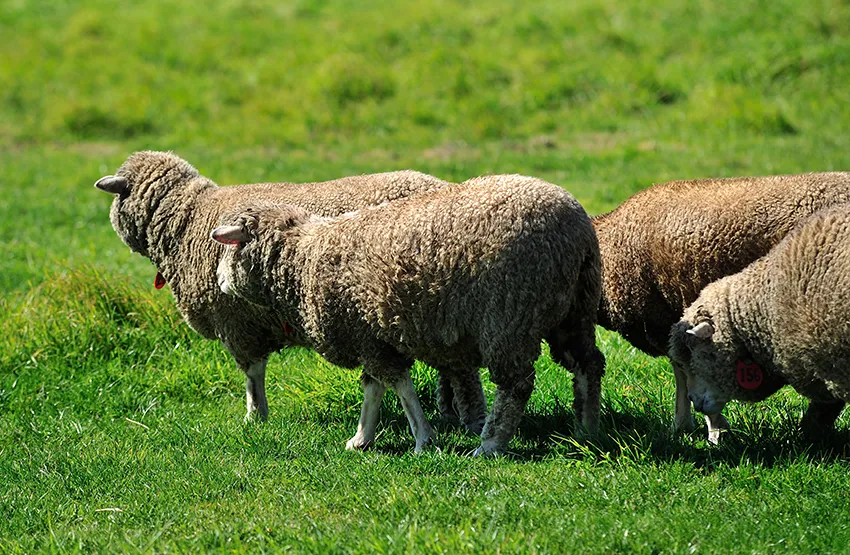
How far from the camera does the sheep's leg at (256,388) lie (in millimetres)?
6957

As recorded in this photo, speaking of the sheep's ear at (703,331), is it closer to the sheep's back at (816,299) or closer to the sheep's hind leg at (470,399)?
the sheep's back at (816,299)

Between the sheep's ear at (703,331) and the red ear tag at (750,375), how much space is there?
21 centimetres

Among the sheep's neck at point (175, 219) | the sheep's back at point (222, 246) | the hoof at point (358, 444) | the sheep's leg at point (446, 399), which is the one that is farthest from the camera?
the sheep's neck at point (175, 219)

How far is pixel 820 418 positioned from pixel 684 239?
1.21m

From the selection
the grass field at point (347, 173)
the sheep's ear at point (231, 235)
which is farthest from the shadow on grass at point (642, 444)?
the sheep's ear at point (231, 235)

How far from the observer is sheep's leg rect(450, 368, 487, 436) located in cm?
631

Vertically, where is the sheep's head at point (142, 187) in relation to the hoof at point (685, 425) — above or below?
above

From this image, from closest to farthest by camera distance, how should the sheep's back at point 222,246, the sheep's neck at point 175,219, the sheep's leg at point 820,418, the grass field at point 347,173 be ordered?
1. the grass field at point 347,173
2. the sheep's leg at point 820,418
3. the sheep's back at point 222,246
4. the sheep's neck at point 175,219

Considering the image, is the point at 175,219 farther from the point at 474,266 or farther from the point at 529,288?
the point at 529,288

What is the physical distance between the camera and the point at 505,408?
555 centimetres

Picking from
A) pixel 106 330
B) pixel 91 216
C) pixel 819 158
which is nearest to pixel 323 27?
pixel 91 216

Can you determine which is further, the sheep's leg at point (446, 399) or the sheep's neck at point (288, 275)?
the sheep's leg at point (446, 399)

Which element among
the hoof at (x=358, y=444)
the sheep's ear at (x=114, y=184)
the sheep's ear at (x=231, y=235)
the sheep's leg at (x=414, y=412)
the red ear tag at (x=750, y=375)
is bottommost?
the hoof at (x=358, y=444)

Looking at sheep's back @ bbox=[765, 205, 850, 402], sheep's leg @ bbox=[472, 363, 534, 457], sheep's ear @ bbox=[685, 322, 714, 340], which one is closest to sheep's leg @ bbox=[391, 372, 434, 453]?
sheep's leg @ bbox=[472, 363, 534, 457]
